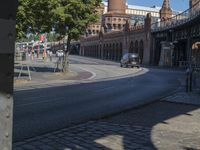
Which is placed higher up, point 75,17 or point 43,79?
point 75,17

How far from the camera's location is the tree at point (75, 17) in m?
37.3

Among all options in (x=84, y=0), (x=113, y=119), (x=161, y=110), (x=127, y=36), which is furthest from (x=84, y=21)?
(x=127, y=36)

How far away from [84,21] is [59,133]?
1164 inches

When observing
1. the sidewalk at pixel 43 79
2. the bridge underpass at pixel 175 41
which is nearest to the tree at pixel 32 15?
the sidewalk at pixel 43 79

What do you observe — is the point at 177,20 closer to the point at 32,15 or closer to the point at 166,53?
the point at 166,53

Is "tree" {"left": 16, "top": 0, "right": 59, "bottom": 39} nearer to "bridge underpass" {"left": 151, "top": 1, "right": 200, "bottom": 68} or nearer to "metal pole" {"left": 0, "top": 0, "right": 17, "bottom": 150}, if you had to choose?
"metal pole" {"left": 0, "top": 0, "right": 17, "bottom": 150}

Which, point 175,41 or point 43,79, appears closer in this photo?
point 43,79

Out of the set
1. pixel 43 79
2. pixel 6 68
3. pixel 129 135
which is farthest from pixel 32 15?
pixel 6 68

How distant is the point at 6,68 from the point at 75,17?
3611cm

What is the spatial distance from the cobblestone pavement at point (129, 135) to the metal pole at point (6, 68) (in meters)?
5.27

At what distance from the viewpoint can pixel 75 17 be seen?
38.2m

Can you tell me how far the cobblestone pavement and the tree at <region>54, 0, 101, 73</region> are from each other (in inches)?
960

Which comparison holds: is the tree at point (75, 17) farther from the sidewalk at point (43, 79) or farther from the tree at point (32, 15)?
the tree at point (32, 15)

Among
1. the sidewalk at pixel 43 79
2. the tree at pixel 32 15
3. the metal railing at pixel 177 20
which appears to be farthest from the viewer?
the metal railing at pixel 177 20
